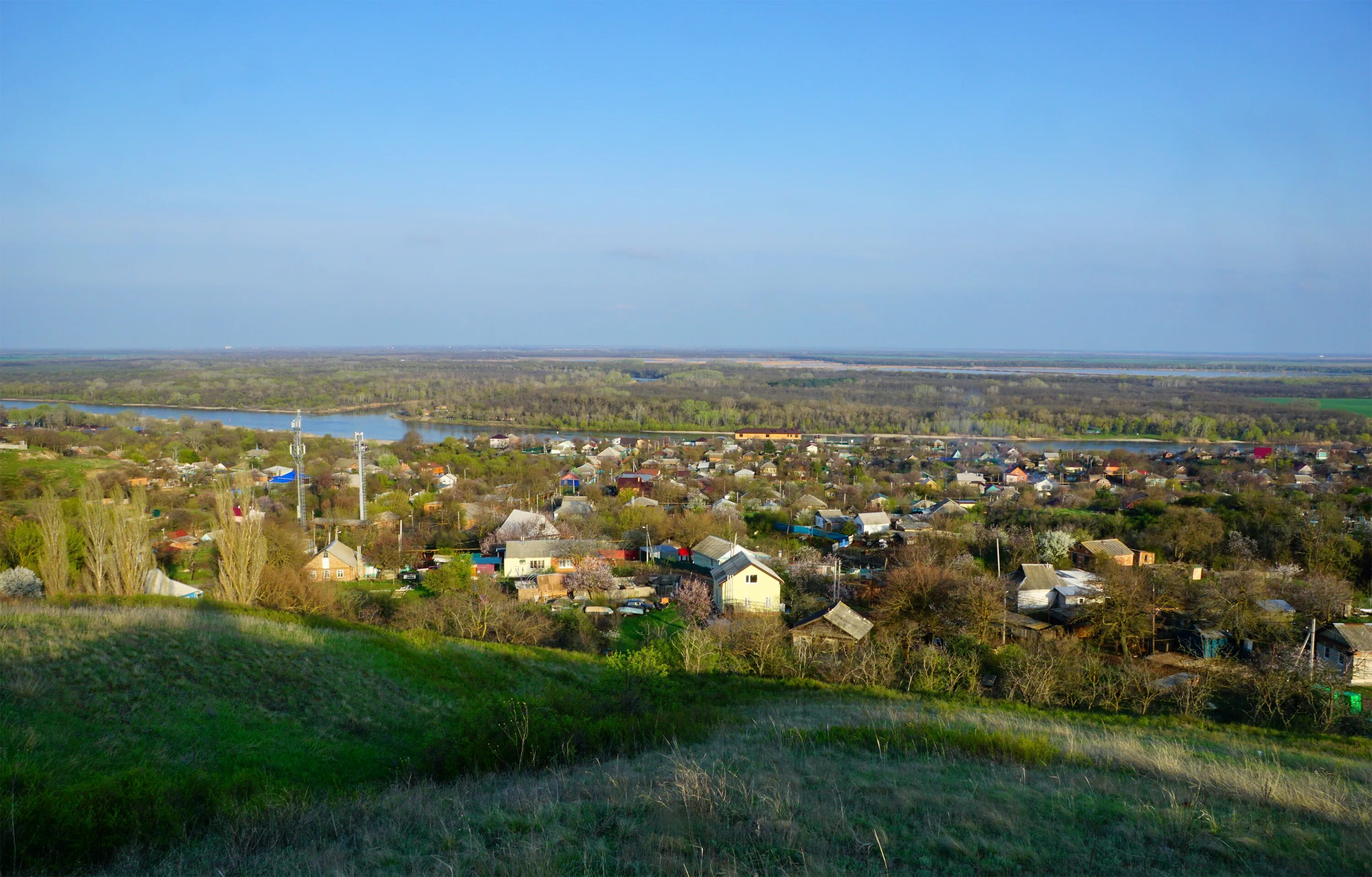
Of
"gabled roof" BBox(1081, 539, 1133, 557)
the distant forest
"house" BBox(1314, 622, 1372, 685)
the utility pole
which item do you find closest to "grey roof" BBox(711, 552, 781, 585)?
the utility pole

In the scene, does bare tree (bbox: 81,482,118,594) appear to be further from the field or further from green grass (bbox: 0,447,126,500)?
green grass (bbox: 0,447,126,500)

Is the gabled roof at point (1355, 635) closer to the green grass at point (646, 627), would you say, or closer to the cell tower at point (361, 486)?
the green grass at point (646, 627)

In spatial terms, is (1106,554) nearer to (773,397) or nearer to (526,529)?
(526,529)

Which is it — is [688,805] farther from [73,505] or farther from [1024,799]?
[73,505]

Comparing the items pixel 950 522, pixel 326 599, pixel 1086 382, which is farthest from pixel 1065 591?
pixel 1086 382

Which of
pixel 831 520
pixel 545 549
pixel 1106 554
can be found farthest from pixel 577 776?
pixel 831 520

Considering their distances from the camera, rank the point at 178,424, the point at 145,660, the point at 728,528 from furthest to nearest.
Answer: the point at 178,424 < the point at 728,528 < the point at 145,660

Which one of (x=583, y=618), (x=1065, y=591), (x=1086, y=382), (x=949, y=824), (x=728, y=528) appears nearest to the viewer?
(x=949, y=824)
